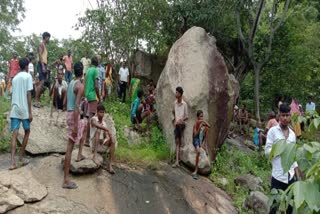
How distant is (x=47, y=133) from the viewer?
9.22 meters

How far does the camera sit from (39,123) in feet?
31.4

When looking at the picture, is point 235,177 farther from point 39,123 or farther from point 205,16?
point 205,16

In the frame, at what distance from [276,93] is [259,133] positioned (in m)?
8.86

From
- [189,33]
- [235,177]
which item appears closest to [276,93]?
[189,33]

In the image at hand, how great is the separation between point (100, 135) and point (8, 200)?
8.44 ft

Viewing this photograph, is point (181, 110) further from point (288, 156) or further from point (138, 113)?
point (288, 156)

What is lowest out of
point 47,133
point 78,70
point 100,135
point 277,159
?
point 47,133

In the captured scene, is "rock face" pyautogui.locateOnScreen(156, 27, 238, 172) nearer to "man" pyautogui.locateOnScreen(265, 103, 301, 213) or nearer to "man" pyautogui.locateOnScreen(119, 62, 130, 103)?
"man" pyautogui.locateOnScreen(119, 62, 130, 103)

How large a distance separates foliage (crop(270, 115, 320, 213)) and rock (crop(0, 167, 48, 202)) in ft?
17.3

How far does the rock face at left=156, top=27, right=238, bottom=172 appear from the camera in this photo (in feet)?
34.3

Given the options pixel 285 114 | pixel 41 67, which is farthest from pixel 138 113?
pixel 285 114

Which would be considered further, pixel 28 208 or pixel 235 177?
pixel 235 177

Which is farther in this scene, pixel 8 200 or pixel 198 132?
pixel 198 132

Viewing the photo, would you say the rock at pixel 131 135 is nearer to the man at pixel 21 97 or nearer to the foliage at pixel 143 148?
the foliage at pixel 143 148
